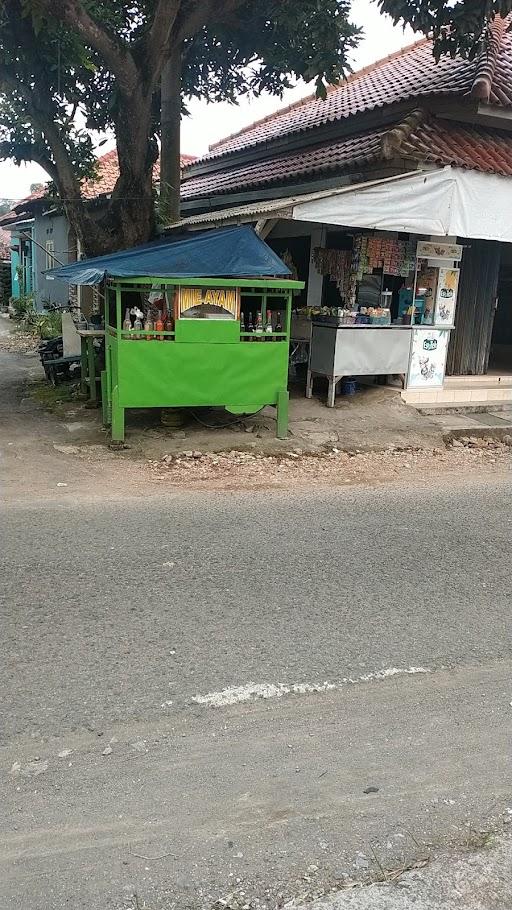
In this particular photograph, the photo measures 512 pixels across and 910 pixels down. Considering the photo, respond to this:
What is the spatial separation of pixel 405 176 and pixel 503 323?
8780 mm

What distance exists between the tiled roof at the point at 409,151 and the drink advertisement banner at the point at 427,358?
2320mm

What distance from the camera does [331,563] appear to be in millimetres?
4898

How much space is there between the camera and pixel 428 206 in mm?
9102

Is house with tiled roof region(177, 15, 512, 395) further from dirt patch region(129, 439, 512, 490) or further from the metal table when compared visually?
dirt patch region(129, 439, 512, 490)

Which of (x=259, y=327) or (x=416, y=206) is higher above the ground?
(x=416, y=206)

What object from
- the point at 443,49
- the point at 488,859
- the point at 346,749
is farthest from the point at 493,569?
the point at 443,49

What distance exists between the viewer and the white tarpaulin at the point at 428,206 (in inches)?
324

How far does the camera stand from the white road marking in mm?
3275

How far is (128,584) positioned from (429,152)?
749cm

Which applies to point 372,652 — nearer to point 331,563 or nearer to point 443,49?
point 331,563

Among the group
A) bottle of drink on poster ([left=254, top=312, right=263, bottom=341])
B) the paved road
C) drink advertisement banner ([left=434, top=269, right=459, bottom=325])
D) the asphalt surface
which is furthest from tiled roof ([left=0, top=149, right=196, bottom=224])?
the paved road

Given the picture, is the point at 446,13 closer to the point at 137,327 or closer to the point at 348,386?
the point at 348,386

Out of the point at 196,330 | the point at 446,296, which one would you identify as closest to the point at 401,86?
the point at 446,296

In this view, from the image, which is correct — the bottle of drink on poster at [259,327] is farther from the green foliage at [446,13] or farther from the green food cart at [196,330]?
the green foliage at [446,13]
